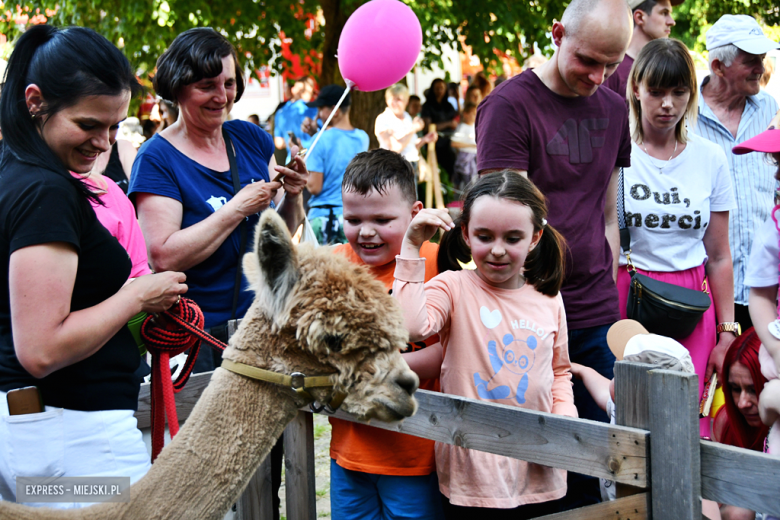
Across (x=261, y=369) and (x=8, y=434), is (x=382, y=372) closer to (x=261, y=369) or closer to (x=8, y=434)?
(x=261, y=369)

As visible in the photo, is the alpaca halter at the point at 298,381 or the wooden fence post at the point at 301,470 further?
the wooden fence post at the point at 301,470

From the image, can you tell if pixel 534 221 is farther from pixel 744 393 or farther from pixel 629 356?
pixel 744 393

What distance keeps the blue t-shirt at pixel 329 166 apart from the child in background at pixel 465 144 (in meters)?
4.85

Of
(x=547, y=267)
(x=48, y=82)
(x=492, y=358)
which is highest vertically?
(x=48, y=82)

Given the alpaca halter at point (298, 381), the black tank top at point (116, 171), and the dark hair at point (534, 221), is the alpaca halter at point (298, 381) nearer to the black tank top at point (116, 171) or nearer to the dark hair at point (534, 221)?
the dark hair at point (534, 221)

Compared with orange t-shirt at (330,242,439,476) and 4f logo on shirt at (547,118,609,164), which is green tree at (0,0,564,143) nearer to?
4f logo on shirt at (547,118,609,164)

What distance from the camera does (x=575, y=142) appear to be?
2.95 meters

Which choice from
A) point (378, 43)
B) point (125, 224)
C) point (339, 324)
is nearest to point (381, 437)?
point (339, 324)

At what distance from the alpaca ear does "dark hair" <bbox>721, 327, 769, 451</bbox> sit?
223cm

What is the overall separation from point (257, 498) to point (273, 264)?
1853 millimetres

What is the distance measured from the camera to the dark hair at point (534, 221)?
246 centimetres

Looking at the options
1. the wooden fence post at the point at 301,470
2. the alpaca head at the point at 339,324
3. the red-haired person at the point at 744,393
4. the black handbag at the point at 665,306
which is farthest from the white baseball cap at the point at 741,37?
the alpaca head at the point at 339,324

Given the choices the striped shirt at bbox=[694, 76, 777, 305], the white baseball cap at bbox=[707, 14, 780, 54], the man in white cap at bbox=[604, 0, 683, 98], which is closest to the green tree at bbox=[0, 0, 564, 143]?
the man in white cap at bbox=[604, 0, 683, 98]

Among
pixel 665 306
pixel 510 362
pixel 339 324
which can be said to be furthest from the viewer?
pixel 665 306
